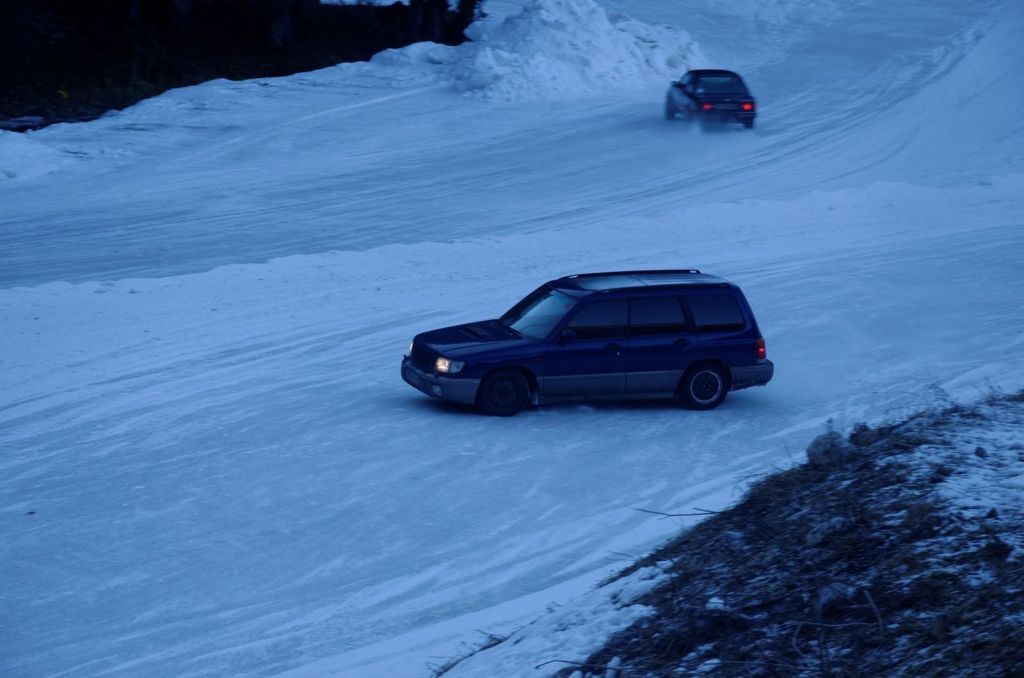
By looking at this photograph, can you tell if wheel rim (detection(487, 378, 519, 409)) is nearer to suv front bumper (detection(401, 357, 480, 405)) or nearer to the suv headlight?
suv front bumper (detection(401, 357, 480, 405))

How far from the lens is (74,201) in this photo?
24531 mm

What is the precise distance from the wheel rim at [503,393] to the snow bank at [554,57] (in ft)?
78.3

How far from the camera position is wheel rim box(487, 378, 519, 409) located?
12.8 m

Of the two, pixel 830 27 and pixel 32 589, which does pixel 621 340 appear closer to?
pixel 32 589

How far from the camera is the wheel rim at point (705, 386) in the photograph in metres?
13.5

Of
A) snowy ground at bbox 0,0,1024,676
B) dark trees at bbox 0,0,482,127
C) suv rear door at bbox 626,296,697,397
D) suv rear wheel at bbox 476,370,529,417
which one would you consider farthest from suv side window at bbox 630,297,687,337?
dark trees at bbox 0,0,482,127

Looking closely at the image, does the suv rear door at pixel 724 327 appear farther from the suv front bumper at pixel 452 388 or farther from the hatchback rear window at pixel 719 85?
the hatchback rear window at pixel 719 85

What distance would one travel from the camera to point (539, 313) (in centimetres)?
1370

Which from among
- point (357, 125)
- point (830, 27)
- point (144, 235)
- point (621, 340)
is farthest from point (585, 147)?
point (830, 27)

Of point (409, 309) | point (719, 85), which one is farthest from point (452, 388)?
point (719, 85)

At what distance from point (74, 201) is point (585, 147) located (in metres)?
12.9

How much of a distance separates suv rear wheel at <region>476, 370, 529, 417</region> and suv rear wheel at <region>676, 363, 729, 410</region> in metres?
1.95

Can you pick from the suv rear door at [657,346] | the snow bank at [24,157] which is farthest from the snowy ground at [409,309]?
the suv rear door at [657,346]

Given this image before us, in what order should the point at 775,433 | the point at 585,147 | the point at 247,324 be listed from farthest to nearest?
the point at 585,147
the point at 247,324
the point at 775,433
